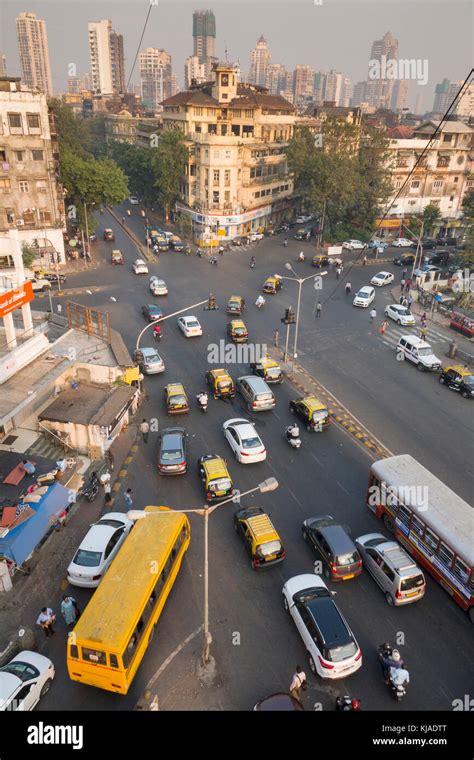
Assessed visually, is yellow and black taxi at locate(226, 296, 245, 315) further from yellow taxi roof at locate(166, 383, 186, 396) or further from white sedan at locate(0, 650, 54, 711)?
white sedan at locate(0, 650, 54, 711)

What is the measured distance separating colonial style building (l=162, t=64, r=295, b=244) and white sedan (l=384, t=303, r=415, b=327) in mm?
31426

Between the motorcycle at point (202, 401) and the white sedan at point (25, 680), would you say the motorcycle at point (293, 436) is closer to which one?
the motorcycle at point (202, 401)

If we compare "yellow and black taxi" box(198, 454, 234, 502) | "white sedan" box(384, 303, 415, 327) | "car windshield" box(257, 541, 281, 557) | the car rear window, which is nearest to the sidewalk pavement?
"yellow and black taxi" box(198, 454, 234, 502)

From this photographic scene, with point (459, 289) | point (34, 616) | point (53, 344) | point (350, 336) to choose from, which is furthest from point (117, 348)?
point (459, 289)

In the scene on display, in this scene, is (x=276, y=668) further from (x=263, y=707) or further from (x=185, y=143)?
(x=185, y=143)

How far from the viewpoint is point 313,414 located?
95.2 ft

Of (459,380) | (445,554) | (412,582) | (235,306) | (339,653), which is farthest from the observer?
(235,306)

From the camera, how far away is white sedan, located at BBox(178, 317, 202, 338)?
4097 cm

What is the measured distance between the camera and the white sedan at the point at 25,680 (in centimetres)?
1404

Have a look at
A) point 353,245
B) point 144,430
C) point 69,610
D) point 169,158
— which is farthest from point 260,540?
point 169,158

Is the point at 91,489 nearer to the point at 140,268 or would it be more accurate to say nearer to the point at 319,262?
the point at 140,268

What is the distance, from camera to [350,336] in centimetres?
4334

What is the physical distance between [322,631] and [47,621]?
926 centimetres

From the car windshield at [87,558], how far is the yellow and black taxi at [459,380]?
26682 millimetres
